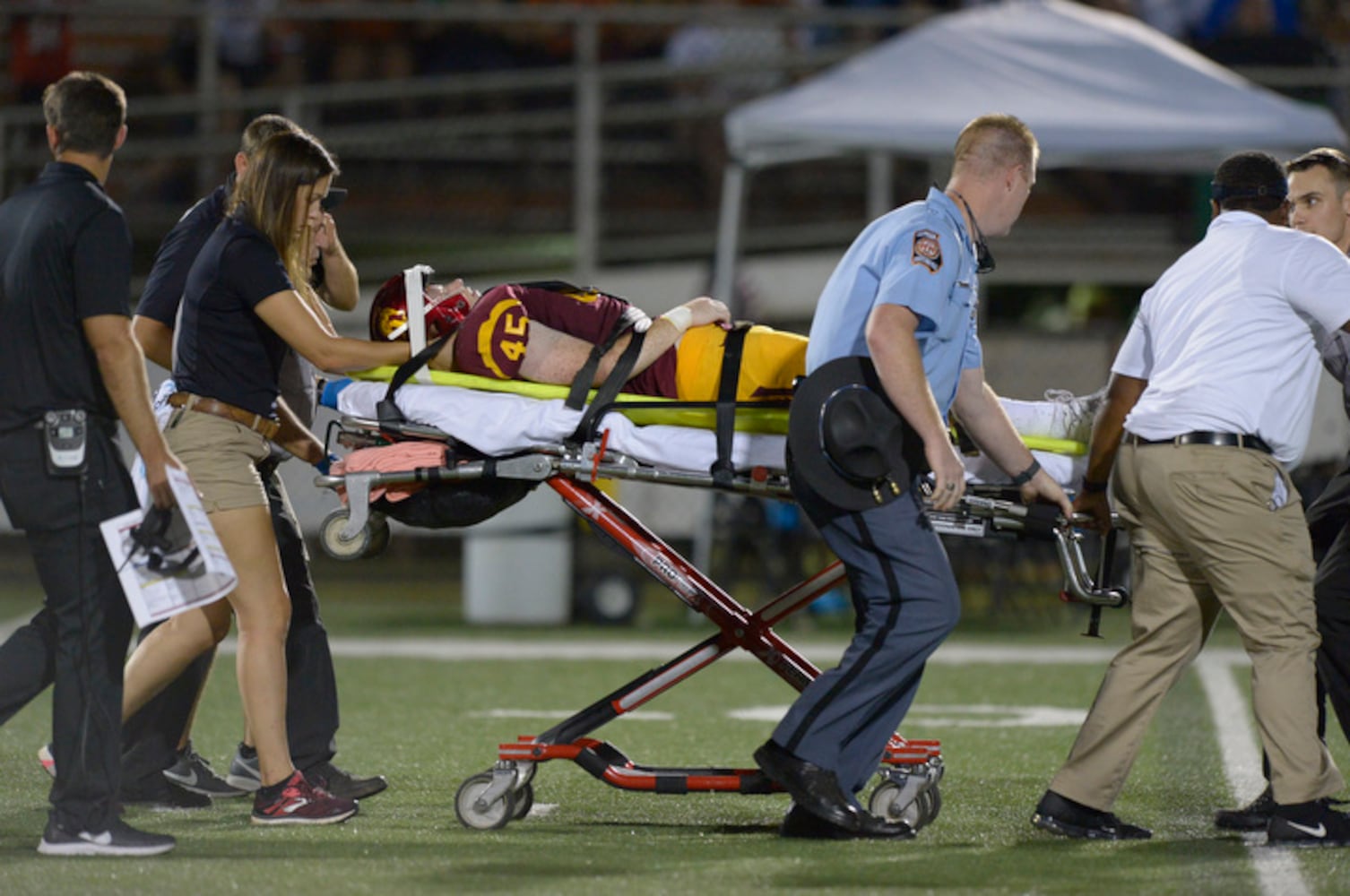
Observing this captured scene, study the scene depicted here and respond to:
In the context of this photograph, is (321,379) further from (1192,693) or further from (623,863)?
(1192,693)

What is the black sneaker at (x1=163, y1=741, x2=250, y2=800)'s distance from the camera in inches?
242

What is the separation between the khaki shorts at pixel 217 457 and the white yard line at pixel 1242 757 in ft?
9.12

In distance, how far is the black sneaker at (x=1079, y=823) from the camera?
5457mm

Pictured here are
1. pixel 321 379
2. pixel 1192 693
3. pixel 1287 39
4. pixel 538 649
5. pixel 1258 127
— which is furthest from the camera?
pixel 1287 39

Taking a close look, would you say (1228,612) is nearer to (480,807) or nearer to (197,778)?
(480,807)

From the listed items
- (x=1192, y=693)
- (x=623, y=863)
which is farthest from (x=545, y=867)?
(x=1192, y=693)

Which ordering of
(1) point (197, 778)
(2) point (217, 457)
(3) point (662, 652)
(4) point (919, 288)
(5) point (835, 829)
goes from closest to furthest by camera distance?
(4) point (919, 288), (5) point (835, 829), (2) point (217, 457), (1) point (197, 778), (3) point (662, 652)

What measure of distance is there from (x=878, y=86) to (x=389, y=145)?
13.6 ft

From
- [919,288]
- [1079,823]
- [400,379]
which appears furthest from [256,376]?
[1079,823]

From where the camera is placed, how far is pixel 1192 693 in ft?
30.0

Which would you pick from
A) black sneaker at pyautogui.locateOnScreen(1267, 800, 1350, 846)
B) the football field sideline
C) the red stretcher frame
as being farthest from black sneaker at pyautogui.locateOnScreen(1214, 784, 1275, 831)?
the football field sideline

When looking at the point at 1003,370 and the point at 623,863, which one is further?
the point at 1003,370

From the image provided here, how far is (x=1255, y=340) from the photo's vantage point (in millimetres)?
5375

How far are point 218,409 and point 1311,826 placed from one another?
311 cm
